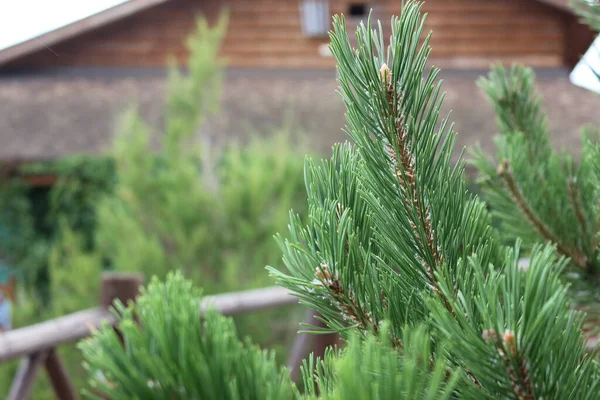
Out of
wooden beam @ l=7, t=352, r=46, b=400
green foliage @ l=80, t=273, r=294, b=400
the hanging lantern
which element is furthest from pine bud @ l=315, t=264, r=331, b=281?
the hanging lantern

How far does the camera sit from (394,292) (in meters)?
0.73

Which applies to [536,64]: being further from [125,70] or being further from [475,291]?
[475,291]

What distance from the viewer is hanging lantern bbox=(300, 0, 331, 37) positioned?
11.2m

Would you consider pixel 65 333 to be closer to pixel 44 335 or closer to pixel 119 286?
pixel 44 335

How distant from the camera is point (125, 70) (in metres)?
12.4

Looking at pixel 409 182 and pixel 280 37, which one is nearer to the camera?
pixel 409 182

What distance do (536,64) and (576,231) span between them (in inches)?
457

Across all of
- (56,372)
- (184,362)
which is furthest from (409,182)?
(56,372)

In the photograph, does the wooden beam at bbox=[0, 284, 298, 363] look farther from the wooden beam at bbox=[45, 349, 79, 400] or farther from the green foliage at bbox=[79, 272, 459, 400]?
the green foliage at bbox=[79, 272, 459, 400]

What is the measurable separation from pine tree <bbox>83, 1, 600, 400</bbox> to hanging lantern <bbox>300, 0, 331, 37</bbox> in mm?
10465

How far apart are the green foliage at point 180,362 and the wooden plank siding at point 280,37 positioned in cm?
1148

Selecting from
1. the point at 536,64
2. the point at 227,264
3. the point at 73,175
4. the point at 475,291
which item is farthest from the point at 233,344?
the point at 536,64

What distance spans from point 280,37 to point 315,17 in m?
1.09

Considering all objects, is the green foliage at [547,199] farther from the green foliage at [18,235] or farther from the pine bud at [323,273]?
the green foliage at [18,235]
